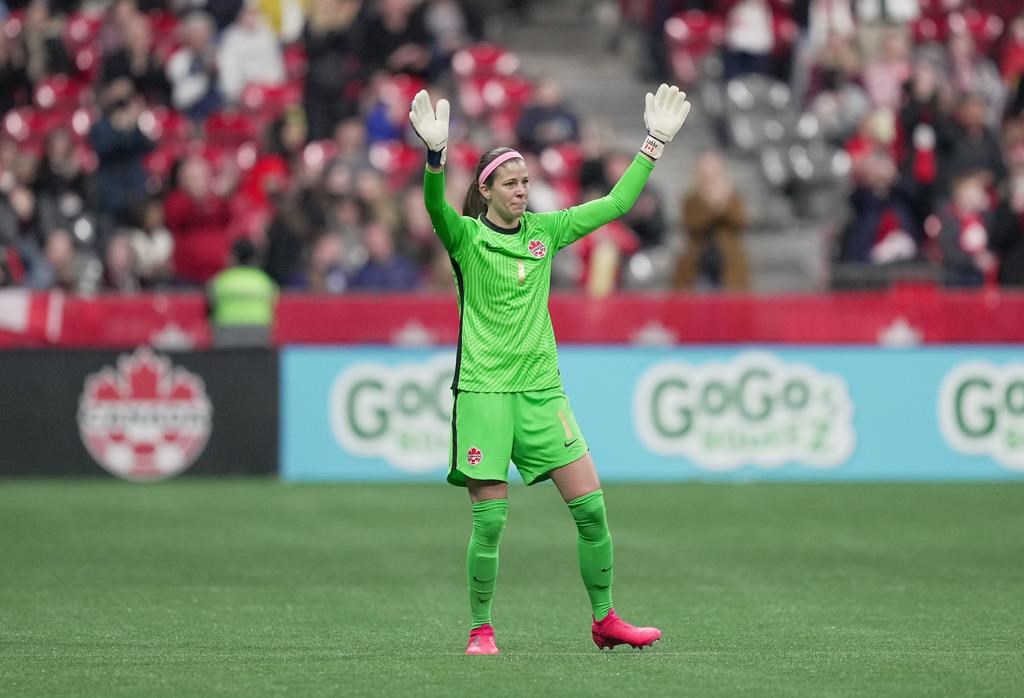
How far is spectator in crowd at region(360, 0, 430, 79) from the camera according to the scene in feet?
72.0

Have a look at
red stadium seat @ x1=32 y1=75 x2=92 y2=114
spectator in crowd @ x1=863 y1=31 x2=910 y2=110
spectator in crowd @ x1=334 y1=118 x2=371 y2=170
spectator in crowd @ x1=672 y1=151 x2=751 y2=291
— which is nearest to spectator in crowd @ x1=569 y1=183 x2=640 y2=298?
spectator in crowd @ x1=672 y1=151 x2=751 y2=291

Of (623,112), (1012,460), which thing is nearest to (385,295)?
(1012,460)

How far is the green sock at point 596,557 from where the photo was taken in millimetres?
8492

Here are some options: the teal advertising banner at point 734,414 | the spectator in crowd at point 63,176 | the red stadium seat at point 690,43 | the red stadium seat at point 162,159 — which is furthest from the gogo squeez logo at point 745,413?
the red stadium seat at point 690,43

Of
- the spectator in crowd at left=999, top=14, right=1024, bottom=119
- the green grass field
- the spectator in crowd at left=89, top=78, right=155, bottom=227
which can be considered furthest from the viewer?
the spectator in crowd at left=999, top=14, right=1024, bottom=119

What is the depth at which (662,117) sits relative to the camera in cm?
882

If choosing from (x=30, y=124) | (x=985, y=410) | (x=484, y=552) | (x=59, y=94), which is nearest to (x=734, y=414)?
(x=985, y=410)

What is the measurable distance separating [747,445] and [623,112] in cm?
776

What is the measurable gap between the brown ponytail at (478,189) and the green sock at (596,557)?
4.40 feet

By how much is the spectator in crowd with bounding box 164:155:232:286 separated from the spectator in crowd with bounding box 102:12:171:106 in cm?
252

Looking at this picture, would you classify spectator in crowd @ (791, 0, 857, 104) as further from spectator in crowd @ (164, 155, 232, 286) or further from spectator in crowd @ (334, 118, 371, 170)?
spectator in crowd @ (164, 155, 232, 286)

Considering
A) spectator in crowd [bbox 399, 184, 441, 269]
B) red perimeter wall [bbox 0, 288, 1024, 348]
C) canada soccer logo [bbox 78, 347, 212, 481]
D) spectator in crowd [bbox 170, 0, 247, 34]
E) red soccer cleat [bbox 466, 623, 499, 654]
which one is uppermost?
spectator in crowd [bbox 170, 0, 247, 34]

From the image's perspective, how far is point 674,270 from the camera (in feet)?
64.0

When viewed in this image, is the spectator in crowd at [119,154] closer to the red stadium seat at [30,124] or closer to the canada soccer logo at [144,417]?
the red stadium seat at [30,124]
